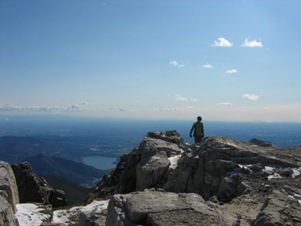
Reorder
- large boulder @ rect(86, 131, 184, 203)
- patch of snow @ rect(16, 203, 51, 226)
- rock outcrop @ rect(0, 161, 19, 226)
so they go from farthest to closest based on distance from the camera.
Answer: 1. large boulder @ rect(86, 131, 184, 203)
2. patch of snow @ rect(16, 203, 51, 226)
3. rock outcrop @ rect(0, 161, 19, 226)

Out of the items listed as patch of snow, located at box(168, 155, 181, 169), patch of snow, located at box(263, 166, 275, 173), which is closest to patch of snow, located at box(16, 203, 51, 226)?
patch of snow, located at box(168, 155, 181, 169)

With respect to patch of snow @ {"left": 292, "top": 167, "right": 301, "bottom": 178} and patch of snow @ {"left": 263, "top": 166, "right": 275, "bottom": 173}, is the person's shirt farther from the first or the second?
patch of snow @ {"left": 292, "top": 167, "right": 301, "bottom": 178}

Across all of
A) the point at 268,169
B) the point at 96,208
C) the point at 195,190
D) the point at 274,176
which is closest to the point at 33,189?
the point at 195,190

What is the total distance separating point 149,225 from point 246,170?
1335 cm

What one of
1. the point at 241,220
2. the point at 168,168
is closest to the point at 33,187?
the point at 168,168

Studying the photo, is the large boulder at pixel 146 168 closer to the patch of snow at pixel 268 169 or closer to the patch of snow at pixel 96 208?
the patch of snow at pixel 96 208

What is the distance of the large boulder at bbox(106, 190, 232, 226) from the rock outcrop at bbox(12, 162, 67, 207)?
92.1ft

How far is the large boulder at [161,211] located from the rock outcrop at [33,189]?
2807cm

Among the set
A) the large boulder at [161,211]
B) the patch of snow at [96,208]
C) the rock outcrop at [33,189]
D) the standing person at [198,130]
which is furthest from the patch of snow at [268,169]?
the rock outcrop at [33,189]

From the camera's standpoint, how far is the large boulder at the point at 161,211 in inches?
465

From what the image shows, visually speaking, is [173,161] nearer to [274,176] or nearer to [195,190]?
[195,190]

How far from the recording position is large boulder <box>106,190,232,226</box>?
11812 millimetres

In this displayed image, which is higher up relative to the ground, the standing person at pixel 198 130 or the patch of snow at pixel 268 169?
the standing person at pixel 198 130

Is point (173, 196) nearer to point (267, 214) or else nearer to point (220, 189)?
point (267, 214)
